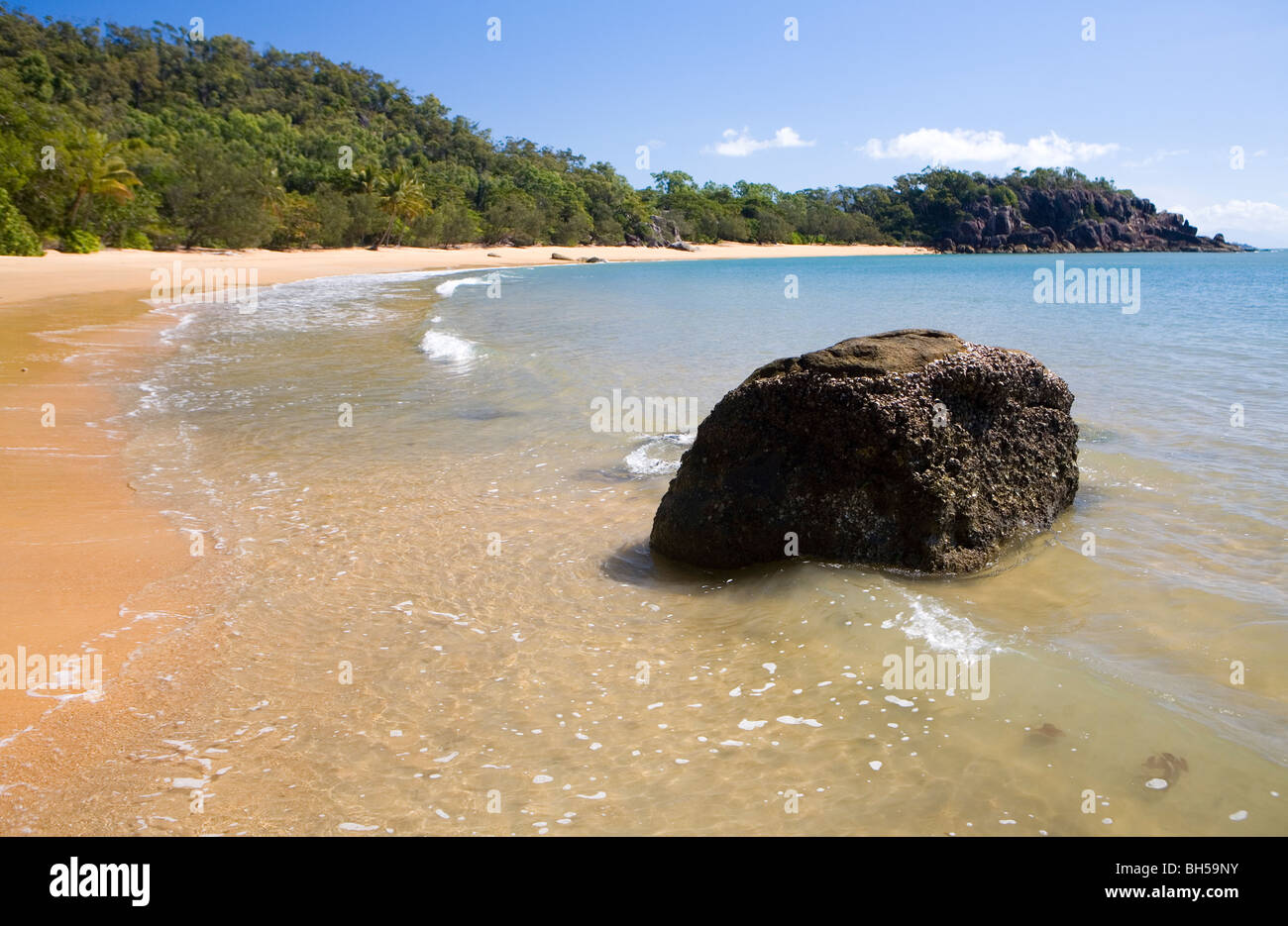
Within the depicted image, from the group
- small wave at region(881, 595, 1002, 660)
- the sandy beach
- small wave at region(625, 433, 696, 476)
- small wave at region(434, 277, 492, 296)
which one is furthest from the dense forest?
small wave at region(881, 595, 1002, 660)

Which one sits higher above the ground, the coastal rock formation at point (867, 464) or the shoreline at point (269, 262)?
the shoreline at point (269, 262)

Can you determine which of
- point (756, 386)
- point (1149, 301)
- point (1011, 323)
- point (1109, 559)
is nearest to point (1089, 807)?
point (1109, 559)

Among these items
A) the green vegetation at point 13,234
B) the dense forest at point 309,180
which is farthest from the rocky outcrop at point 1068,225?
the green vegetation at point 13,234

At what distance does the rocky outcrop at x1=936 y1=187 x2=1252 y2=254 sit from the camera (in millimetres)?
146375

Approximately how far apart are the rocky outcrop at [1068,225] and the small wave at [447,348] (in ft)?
475

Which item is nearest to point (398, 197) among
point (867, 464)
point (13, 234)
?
point (13, 234)

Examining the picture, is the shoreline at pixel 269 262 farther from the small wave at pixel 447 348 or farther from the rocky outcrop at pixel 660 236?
the small wave at pixel 447 348

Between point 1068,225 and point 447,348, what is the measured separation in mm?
162817

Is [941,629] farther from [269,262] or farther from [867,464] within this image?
[269,262]

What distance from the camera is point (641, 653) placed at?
4172 mm

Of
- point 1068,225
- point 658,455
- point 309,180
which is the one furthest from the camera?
point 1068,225

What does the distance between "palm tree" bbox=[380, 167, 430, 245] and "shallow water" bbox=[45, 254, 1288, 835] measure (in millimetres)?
62380

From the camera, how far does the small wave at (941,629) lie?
158 inches

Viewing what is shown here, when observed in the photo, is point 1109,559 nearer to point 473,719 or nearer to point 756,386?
point 756,386
